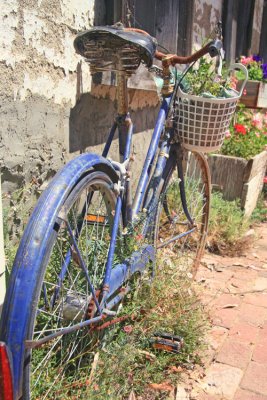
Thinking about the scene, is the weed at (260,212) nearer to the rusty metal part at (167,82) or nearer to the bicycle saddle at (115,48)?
the rusty metal part at (167,82)

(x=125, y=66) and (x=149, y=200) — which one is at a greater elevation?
(x=125, y=66)

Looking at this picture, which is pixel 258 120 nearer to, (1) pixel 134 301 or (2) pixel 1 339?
(1) pixel 134 301

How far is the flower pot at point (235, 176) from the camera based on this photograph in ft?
14.1

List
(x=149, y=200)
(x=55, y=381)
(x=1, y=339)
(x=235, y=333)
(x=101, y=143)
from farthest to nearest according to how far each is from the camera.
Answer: (x=101, y=143) < (x=235, y=333) < (x=149, y=200) < (x=55, y=381) < (x=1, y=339)

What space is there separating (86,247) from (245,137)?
3.26m

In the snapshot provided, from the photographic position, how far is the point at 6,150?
2174mm

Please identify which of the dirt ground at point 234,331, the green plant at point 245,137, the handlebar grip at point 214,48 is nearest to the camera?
the dirt ground at point 234,331

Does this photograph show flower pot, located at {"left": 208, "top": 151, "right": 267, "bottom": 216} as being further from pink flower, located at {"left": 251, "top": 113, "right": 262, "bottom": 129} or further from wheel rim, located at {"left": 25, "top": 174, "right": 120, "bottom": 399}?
wheel rim, located at {"left": 25, "top": 174, "right": 120, "bottom": 399}

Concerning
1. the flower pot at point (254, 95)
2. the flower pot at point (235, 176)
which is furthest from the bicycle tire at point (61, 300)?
the flower pot at point (254, 95)

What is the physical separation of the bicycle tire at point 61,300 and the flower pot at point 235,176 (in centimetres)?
248

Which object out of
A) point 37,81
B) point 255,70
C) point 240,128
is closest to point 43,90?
point 37,81

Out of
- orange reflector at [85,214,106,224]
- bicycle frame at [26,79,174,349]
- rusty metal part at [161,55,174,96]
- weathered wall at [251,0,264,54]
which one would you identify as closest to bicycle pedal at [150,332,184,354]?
bicycle frame at [26,79,174,349]

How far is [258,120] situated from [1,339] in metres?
4.19

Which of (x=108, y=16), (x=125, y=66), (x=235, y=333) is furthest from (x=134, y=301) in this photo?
(x=108, y=16)
